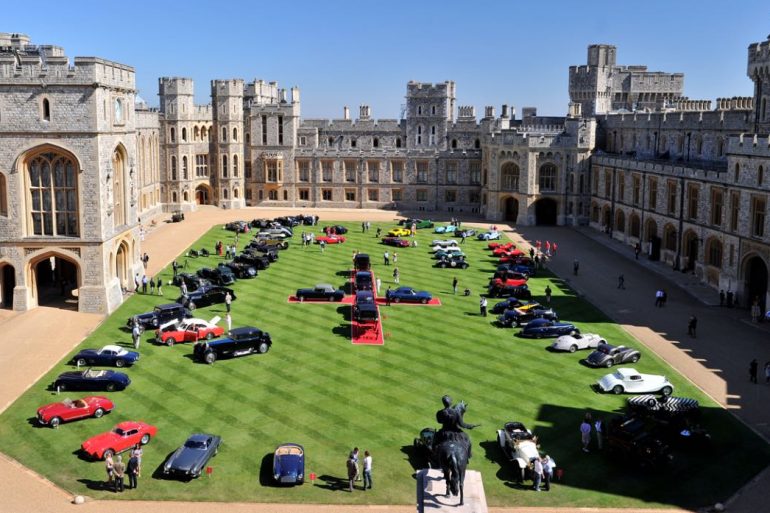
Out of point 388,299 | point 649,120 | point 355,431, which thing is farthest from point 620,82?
point 355,431

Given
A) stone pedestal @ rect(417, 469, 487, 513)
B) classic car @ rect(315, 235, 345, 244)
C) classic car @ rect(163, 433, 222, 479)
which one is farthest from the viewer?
classic car @ rect(315, 235, 345, 244)

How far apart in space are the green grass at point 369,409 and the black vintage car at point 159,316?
1280mm

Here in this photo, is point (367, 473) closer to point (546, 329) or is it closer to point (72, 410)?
point (72, 410)

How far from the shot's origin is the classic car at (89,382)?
120ft

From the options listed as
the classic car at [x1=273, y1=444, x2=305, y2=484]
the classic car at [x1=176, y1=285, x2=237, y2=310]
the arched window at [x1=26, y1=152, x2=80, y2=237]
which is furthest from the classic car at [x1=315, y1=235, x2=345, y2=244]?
the classic car at [x1=273, y1=444, x2=305, y2=484]

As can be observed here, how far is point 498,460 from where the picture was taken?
30484 millimetres

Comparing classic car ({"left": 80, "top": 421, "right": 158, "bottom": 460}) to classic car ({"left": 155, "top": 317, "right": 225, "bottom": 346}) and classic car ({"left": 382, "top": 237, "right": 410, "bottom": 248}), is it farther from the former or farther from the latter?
classic car ({"left": 382, "top": 237, "right": 410, "bottom": 248})

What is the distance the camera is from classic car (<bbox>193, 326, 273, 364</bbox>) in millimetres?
41375

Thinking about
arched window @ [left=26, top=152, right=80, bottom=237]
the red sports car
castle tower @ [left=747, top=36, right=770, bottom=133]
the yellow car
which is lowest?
the red sports car

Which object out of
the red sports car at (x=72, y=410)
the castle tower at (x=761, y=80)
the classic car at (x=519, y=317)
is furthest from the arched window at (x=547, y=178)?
the red sports car at (x=72, y=410)

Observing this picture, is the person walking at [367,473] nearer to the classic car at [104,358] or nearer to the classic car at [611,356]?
the classic car at [104,358]

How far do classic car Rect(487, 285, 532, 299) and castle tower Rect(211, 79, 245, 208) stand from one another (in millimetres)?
53110

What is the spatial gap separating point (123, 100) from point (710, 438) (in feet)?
138

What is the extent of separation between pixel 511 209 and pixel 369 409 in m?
64.2
